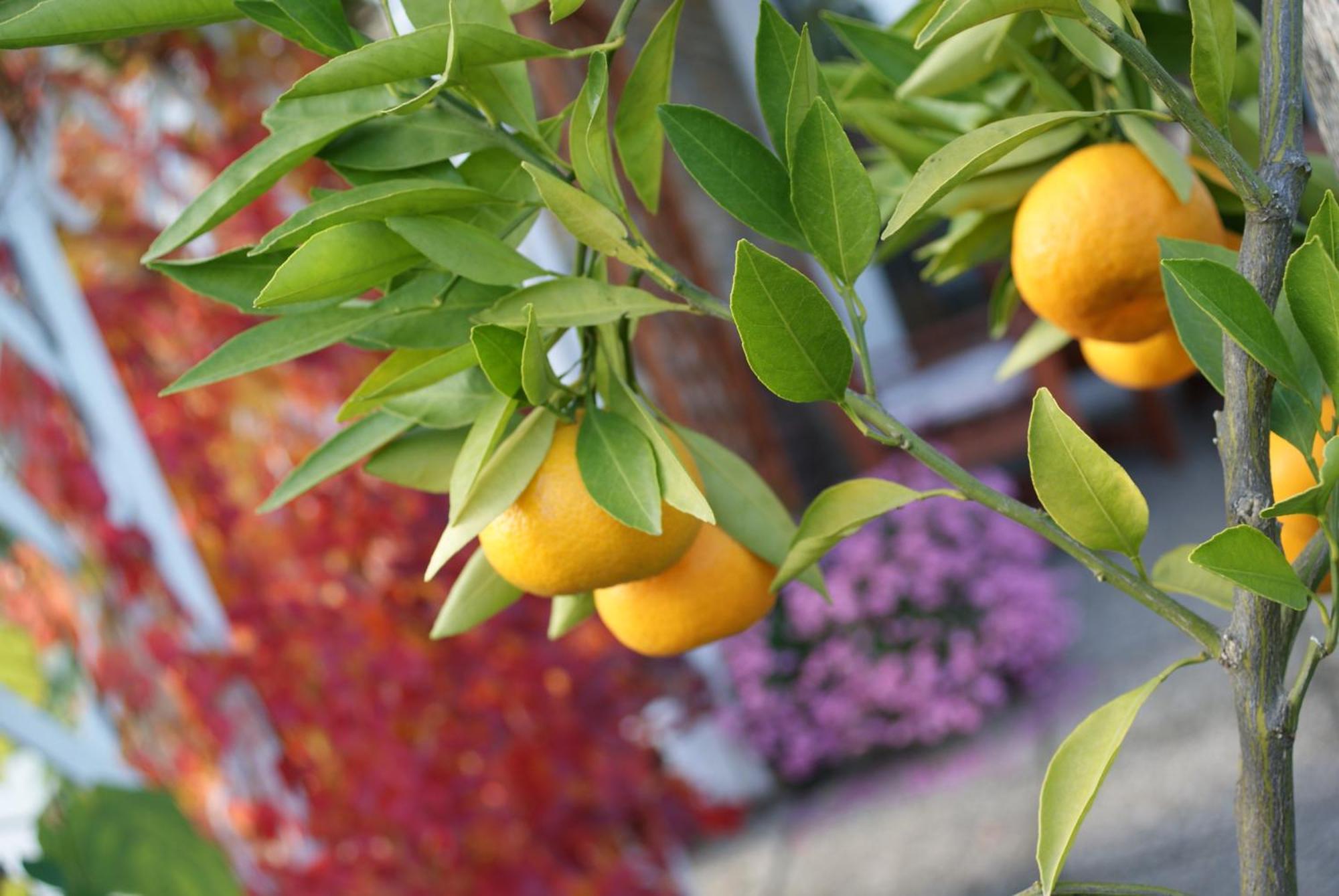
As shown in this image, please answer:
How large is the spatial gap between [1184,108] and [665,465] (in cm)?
21

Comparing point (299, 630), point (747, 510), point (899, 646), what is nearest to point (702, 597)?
point (747, 510)

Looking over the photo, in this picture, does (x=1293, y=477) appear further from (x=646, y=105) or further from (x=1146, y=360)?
(x=646, y=105)

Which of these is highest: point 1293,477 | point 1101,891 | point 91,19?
point 91,19

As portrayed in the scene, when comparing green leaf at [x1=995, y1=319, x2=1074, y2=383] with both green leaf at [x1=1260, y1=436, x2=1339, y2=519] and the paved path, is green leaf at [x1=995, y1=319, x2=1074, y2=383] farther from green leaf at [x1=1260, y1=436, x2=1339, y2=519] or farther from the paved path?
the paved path

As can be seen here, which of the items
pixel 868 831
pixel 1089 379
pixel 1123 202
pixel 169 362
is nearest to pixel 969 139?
pixel 1123 202

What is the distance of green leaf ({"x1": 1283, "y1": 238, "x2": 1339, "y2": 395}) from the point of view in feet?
1.32

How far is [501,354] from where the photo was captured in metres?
0.47

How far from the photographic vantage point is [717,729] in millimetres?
3502

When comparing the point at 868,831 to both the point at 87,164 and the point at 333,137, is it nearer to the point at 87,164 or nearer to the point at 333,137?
the point at 87,164

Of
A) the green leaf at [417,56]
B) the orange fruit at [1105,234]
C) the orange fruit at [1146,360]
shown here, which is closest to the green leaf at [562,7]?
the green leaf at [417,56]

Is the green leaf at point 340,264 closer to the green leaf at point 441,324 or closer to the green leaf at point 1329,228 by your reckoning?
the green leaf at point 441,324

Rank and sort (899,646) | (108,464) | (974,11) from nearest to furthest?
1. (974,11)
2. (108,464)
3. (899,646)

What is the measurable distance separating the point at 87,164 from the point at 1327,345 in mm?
2784

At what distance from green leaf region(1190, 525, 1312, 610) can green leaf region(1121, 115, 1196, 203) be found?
174 mm
